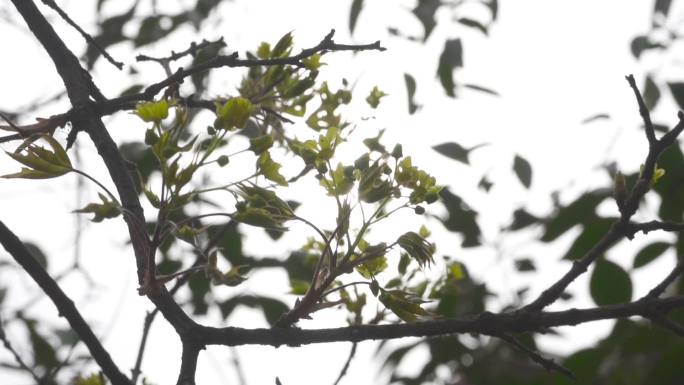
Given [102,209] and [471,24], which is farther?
[471,24]

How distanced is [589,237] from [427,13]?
1.93 ft

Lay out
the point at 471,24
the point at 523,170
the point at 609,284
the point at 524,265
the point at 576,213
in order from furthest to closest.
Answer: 1. the point at 524,265
2. the point at 471,24
3. the point at 523,170
4. the point at 576,213
5. the point at 609,284

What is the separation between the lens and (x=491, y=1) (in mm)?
1674

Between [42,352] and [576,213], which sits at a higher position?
[42,352]

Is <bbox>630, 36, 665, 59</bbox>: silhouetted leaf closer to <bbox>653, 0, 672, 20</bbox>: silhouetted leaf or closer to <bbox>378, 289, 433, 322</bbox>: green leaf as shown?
<bbox>653, 0, 672, 20</bbox>: silhouetted leaf

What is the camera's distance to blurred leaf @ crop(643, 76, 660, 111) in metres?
1.60

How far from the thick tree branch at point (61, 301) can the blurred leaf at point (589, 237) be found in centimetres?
79

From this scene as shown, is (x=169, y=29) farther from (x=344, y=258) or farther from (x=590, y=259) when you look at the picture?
(x=590, y=259)

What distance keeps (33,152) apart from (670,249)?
1008mm

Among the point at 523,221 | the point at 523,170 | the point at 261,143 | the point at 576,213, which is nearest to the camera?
the point at 261,143

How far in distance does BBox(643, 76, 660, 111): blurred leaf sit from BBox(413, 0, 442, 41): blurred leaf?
45 cm

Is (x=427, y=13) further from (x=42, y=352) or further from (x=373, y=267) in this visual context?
(x=42, y=352)

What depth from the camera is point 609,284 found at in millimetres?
1143

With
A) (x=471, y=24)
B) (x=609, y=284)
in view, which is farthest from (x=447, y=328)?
(x=471, y=24)
